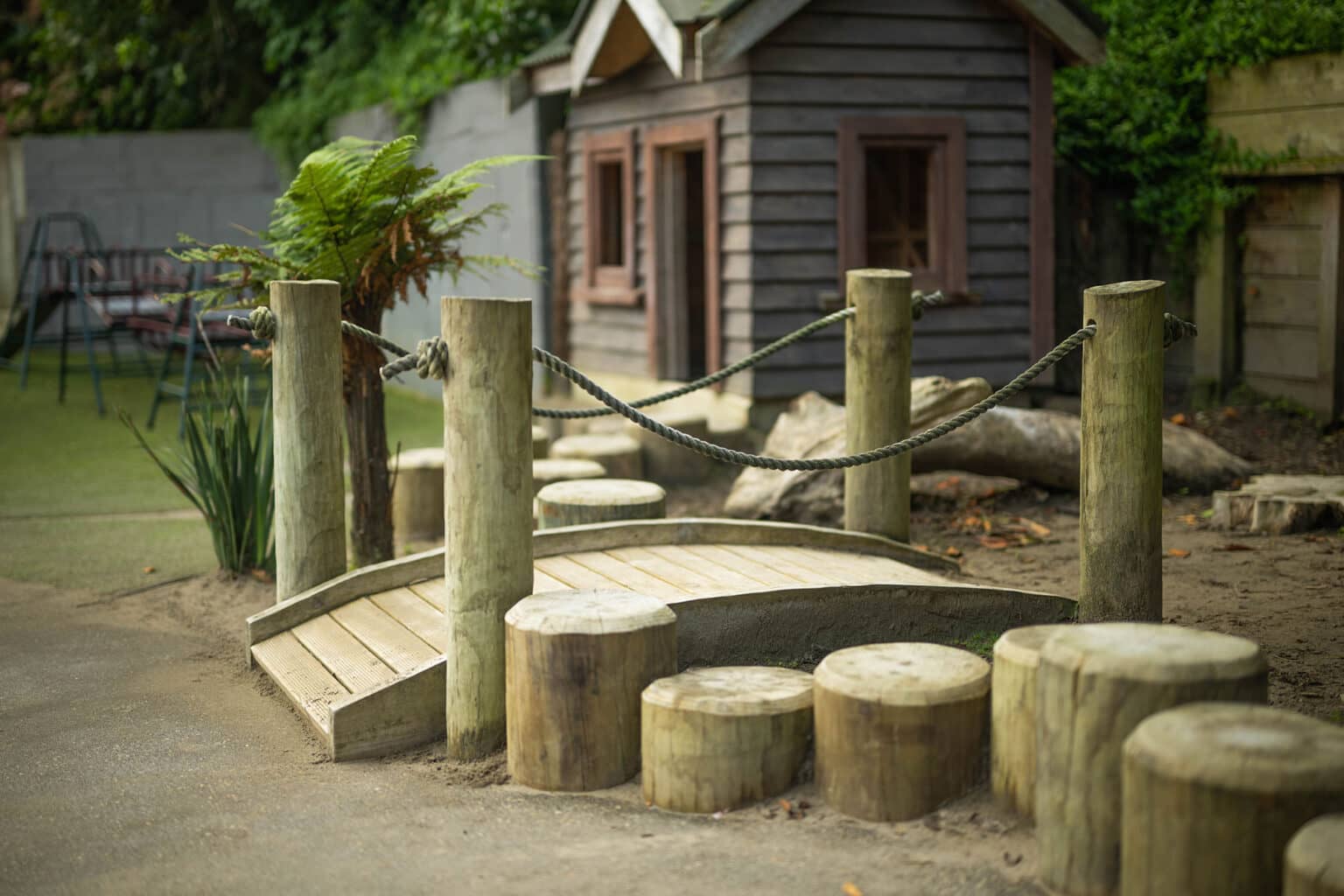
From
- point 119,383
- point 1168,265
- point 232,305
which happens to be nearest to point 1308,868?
point 232,305

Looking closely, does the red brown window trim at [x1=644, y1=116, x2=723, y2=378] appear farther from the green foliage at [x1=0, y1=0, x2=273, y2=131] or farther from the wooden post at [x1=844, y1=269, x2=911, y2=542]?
the green foliage at [x1=0, y1=0, x2=273, y2=131]

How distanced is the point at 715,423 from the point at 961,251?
185 centimetres

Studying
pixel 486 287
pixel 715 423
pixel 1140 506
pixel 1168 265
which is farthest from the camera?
pixel 486 287

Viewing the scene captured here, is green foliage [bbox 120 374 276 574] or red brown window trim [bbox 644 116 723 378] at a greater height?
red brown window trim [bbox 644 116 723 378]

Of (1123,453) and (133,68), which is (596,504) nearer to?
(1123,453)

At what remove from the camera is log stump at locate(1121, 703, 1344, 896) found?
8.77 ft

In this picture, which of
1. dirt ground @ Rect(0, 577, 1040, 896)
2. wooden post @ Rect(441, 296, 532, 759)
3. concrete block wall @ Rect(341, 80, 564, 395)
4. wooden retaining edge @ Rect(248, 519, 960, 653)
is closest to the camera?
dirt ground @ Rect(0, 577, 1040, 896)

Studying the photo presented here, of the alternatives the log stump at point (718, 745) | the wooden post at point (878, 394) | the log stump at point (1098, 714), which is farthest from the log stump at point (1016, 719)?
the wooden post at point (878, 394)

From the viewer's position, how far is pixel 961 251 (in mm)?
9188

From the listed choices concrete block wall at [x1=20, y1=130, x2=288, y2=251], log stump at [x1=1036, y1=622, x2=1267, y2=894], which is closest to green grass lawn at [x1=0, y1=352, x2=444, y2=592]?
concrete block wall at [x1=20, y1=130, x2=288, y2=251]

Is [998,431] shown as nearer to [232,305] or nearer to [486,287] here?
[232,305]

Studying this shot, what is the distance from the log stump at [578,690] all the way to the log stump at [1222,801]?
53.0 inches

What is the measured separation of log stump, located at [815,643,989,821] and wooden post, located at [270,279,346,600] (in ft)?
7.10

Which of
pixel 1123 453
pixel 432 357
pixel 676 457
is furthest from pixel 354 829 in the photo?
pixel 676 457
